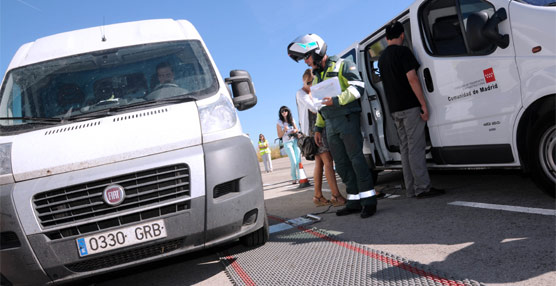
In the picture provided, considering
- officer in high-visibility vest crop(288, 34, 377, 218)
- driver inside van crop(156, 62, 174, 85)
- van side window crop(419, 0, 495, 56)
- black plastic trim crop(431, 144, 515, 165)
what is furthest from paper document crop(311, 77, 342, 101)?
driver inside van crop(156, 62, 174, 85)

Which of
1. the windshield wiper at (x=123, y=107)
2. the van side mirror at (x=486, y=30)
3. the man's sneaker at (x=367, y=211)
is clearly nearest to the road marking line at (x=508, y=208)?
the man's sneaker at (x=367, y=211)

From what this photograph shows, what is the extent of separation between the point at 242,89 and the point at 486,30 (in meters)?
A: 2.12

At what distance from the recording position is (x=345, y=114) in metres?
4.53

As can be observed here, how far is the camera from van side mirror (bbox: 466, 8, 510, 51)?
3.37 metres

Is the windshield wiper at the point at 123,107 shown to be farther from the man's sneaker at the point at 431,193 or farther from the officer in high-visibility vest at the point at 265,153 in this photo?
the officer in high-visibility vest at the point at 265,153

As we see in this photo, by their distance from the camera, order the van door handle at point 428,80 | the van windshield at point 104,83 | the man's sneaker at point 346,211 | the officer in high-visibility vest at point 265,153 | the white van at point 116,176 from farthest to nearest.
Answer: the officer in high-visibility vest at point 265,153
the man's sneaker at point 346,211
the van door handle at point 428,80
the van windshield at point 104,83
the white van at point 116,176

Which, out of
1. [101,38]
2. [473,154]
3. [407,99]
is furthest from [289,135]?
[101,38]

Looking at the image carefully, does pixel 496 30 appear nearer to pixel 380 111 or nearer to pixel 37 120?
pixel 380 111

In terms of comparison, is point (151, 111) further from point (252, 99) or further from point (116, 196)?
point (252, 99)

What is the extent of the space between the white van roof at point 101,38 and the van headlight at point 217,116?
40.6 inches

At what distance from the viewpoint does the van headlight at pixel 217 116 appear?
3.25 metres

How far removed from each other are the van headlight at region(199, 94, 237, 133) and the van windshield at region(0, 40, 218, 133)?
166 millimetres

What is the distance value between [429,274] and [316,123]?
10.2 feet

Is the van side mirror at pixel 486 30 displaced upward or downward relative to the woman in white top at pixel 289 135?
upward
